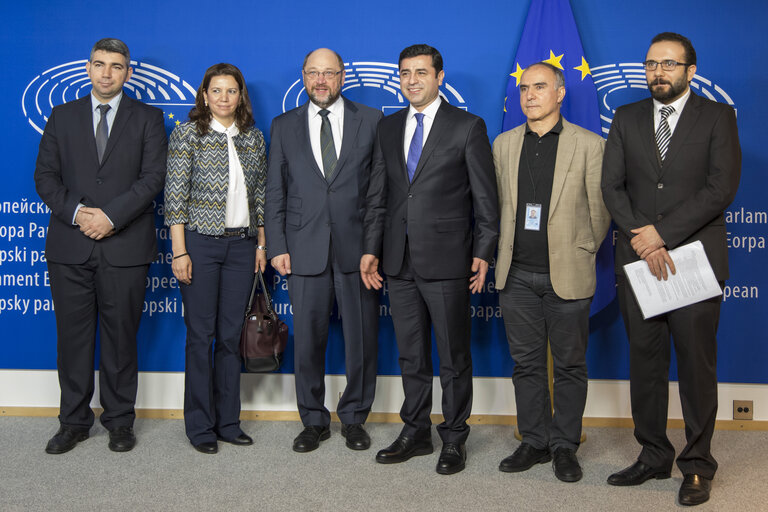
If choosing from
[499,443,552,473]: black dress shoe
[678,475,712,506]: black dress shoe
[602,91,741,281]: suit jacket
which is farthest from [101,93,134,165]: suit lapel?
[678,475,712,506]: black dress shoe

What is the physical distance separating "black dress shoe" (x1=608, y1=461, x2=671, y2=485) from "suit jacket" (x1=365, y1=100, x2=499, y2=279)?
1128 millimetres

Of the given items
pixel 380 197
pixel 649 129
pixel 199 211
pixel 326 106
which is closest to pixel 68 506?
pixel 199 211

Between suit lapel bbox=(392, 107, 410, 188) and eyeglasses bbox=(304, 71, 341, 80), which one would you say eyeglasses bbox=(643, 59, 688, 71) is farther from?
eyeglasses bbox=(304, 71, 341, 80)

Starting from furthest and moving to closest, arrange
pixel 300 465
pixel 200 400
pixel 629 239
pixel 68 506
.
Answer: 1. pixel 200 400
2. pixel 300 465
3. pixel 629 239
4. pixel 68 506

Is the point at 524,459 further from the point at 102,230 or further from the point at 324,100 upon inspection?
the point at 102,230

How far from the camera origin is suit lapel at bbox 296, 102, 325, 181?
3441mm

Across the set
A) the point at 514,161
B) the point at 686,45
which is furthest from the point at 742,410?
the point at 686,45

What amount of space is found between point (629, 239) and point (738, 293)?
1.30m

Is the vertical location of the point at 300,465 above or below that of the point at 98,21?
below

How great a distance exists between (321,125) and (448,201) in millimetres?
807

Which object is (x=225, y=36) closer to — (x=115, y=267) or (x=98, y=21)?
(x=98, y=21)

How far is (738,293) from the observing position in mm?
3857

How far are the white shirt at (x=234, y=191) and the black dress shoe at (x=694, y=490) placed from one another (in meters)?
2.36

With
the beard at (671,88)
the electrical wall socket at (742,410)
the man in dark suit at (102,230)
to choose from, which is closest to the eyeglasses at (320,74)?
the man in dark suit at (102,230)
